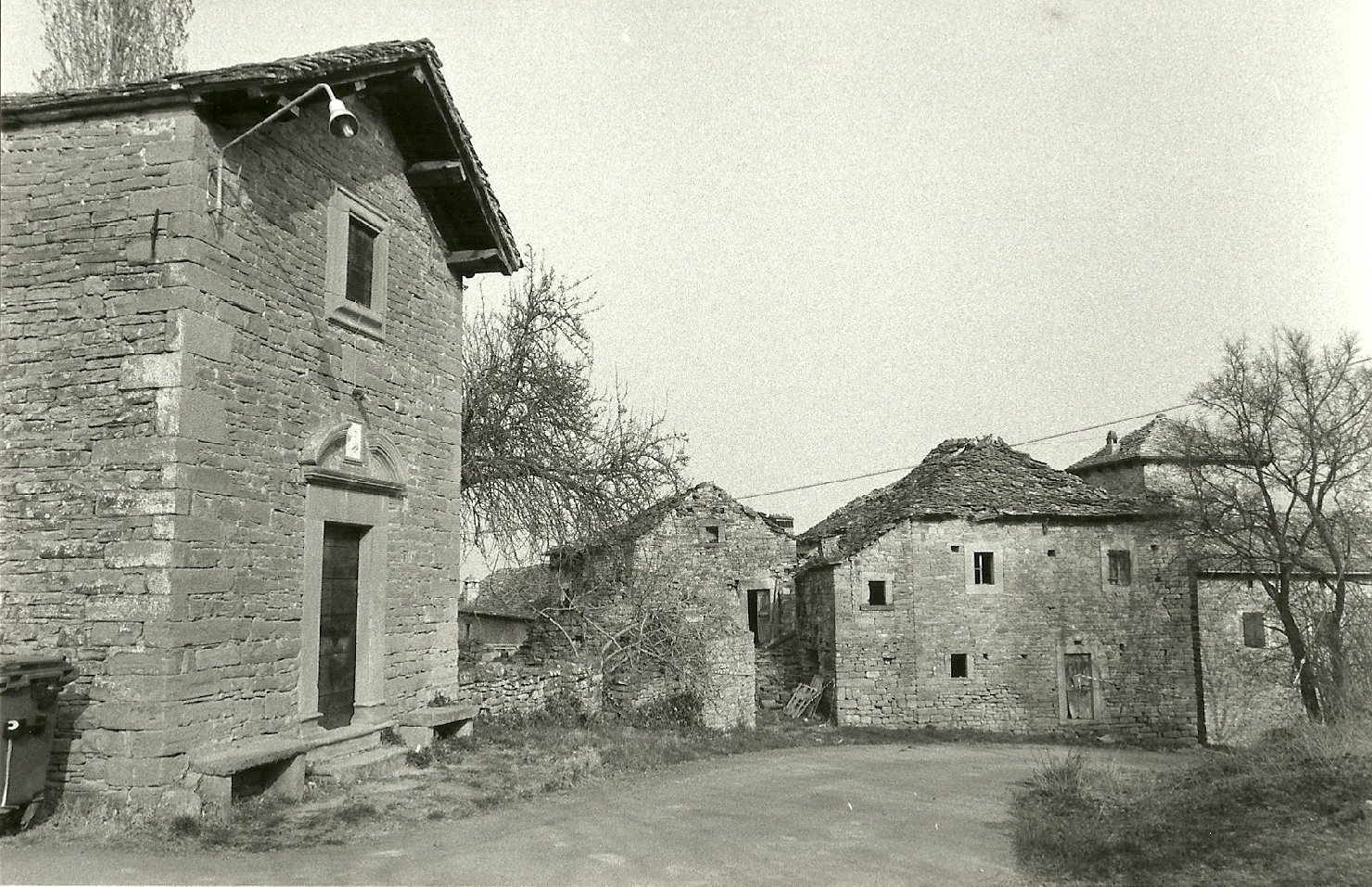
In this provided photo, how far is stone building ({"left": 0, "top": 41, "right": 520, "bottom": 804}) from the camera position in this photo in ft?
23.1

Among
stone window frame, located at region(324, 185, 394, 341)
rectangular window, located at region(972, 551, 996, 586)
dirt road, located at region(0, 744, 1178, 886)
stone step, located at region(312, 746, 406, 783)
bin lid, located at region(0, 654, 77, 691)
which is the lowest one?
dirt road, located at region(0, 744, 1178, 886)

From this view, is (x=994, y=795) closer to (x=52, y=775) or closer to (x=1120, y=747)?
(x=52, y=775)

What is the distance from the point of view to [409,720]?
1022 cm

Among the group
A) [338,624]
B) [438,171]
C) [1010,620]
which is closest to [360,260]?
[438,171]

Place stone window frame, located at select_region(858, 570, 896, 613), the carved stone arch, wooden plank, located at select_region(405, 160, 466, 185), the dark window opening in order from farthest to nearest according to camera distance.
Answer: stone window frame, located at select_region(858, 570, 896, 613)
wooden plank, located at select_region(405, 160, 466, 185)
the dark window opening
the carved stone arch

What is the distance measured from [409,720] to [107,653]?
3.80m

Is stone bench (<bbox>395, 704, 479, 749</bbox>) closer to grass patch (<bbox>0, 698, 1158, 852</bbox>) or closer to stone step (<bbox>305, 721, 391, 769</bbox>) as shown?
grass patch (<bbox>0, 698, 1158, 852</bbox>)

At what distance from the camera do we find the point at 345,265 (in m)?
9.55

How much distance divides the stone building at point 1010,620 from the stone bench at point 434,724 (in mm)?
13199

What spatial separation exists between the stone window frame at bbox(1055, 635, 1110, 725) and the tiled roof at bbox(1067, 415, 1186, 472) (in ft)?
21.2

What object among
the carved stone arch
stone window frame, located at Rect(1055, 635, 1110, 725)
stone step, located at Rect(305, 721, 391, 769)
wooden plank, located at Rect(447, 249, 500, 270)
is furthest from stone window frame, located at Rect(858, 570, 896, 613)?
stone step, located at Rect(305, 721, 391, 769)

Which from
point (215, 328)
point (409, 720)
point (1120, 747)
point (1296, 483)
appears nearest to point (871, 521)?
point (1120, 747)

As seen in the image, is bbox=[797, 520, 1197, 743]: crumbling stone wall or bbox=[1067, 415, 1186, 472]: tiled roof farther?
bbox=[1067, 415, 1186, 472]: tiled roof

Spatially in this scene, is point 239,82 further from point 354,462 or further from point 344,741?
point 344,741
